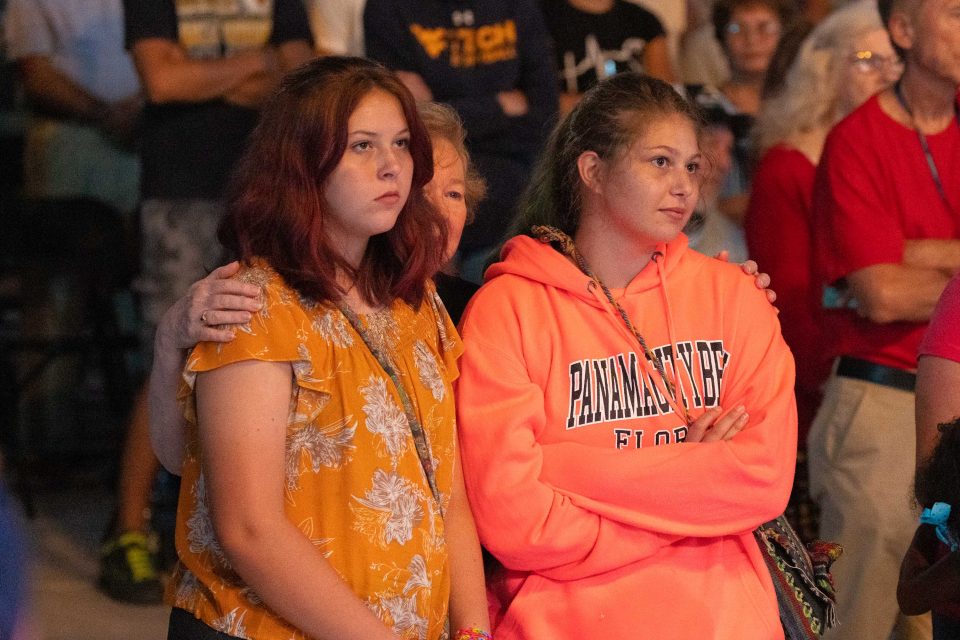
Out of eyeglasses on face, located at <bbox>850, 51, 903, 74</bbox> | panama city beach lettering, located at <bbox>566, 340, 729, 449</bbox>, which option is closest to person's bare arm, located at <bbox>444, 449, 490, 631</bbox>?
panama city beach lettering, located at <bbox>566, 340, 729, 449</bbox>

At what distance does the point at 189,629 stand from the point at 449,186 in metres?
0.99

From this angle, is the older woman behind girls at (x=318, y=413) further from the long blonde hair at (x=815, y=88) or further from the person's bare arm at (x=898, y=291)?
the long blonde hair at (x=815, y=88)

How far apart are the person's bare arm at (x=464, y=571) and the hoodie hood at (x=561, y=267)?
0.44 metres

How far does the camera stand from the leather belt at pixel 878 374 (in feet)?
10.6

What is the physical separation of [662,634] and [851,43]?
2.36 metres

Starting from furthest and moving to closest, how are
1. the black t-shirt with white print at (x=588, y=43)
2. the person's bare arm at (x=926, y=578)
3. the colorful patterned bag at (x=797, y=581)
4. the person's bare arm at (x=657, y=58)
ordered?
the person's bare arm at (x=657, y=58), the black t-shirt with white print at (x=588, y=43), the colorful patterned bag at (x=797, y=581), the person's bare arm at (x=926, y=578)

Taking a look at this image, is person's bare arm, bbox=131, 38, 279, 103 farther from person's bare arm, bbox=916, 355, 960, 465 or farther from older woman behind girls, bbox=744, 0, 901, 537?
person's bare arm, bbox=916, 355, 960, 465

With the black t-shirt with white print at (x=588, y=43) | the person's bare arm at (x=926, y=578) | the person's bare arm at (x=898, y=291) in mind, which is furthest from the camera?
the black t-shirt with white print at (x=588, y=43)

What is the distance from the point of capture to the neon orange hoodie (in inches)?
91.0

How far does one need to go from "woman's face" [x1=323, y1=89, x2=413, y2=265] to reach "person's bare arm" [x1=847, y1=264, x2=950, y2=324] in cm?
143

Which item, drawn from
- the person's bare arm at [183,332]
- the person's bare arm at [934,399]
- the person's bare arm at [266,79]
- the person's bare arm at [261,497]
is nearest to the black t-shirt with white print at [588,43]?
the person's bare arm at [266,79]

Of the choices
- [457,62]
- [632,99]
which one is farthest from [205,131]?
[632,99]

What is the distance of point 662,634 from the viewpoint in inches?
91.0

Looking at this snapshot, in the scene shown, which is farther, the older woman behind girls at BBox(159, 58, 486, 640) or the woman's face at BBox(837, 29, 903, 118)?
the woman's face at BBox(837, 29, 903, 118)
